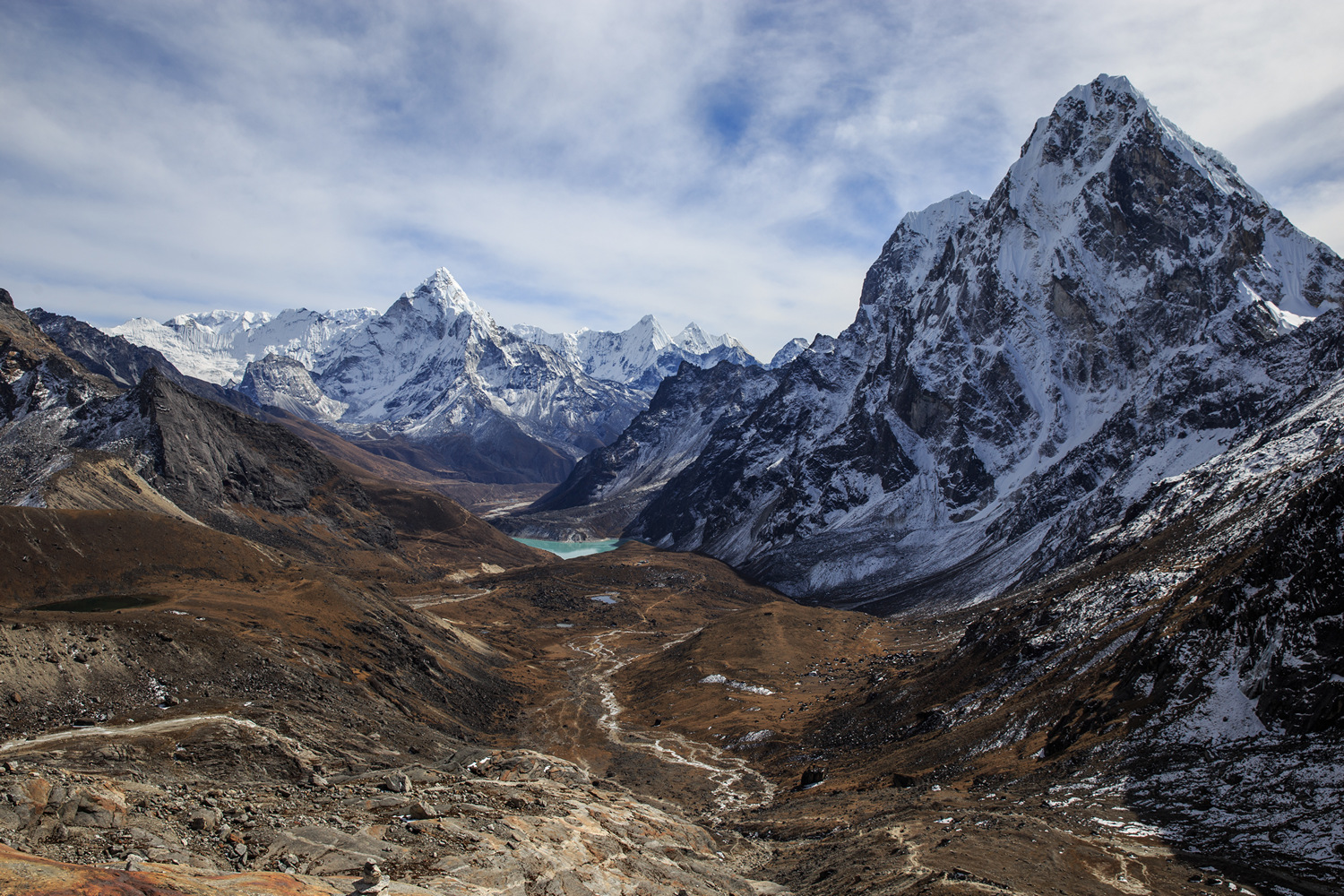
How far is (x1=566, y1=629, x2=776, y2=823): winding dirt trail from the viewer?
52.0 metres

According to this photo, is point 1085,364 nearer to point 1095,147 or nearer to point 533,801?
point 1095,147

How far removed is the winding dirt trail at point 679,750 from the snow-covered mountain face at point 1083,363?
253 ft

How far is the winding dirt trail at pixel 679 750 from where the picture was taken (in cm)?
5197

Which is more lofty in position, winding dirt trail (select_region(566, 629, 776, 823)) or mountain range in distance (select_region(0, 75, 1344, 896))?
mountain range in distance (select_region(0, 75, 1344, 896))

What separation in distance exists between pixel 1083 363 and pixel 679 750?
15295 cm

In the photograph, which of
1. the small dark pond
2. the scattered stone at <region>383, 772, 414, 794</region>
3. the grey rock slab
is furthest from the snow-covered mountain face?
the grey rock slab

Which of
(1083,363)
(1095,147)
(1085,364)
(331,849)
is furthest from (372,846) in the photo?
(1095,147)

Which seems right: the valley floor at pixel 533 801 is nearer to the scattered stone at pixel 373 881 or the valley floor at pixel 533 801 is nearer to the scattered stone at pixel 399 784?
the scattered stone at pixel 399 784

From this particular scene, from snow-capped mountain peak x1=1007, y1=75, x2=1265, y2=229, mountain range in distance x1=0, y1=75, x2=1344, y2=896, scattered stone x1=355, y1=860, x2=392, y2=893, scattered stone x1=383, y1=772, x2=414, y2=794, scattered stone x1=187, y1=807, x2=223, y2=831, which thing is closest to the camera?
scattered stone x1=355, y1=860, x2=392, y2=893

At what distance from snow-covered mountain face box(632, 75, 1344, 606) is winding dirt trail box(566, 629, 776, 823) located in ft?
253

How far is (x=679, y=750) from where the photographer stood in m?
65.6

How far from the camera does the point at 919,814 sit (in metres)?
35.0

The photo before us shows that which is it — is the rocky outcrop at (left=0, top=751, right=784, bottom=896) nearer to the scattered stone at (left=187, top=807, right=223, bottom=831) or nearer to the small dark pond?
the scattered stone at (left=187, top=807, right=223, bottom=831)

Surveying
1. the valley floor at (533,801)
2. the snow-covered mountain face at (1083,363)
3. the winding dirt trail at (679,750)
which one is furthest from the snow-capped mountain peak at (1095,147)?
the winding dirt trail at (679,750)
